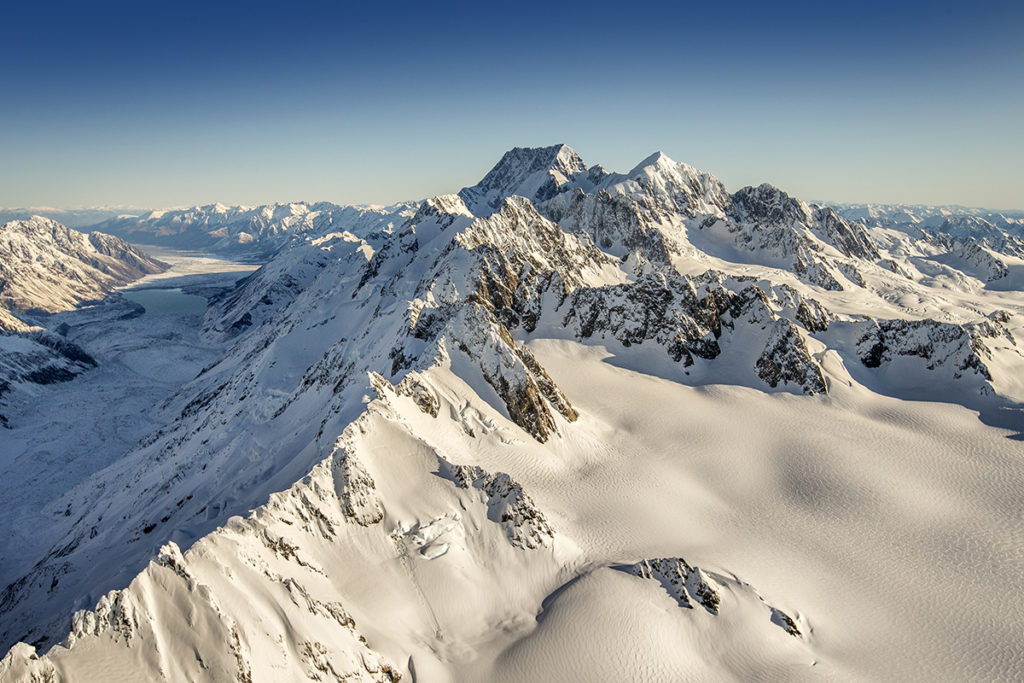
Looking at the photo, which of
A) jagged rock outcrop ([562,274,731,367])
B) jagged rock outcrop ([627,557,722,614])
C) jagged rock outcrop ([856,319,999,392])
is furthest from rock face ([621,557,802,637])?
jagged rock outcrop ([856,319,999,392])

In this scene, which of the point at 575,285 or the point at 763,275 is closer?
the point at 575,285

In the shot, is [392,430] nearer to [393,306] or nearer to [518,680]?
[518,680]

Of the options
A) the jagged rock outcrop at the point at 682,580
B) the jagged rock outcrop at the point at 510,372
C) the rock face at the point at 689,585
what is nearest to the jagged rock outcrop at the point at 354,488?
the jagged rock outcrop at the point at 510,372

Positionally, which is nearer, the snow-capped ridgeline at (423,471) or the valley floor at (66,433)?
the snow-capped ridgeline at (423,471)

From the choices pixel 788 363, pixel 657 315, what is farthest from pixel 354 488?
pixel 788 363

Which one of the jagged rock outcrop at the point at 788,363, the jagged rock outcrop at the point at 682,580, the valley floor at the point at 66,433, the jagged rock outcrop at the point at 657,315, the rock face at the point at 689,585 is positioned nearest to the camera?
the rock face at the point at 689,585

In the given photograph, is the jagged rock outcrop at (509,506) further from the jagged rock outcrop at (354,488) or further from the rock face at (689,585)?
the rock face at (689,585)

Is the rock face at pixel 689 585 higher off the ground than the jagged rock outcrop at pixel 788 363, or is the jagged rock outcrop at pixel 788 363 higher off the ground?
the jagged rock outcrop at pixel 788 363

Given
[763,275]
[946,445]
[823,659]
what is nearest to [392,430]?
[823,659]

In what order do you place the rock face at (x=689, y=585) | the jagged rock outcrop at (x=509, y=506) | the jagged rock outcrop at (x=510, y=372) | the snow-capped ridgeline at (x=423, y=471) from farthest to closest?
the jagged rock outcrop at (x=510, y=372) → the jagged rock outcrop at (x=509, y=506) → the rock face at (x=689, y=585) → the snow-capped ridgeline at (x=423, y=471)
